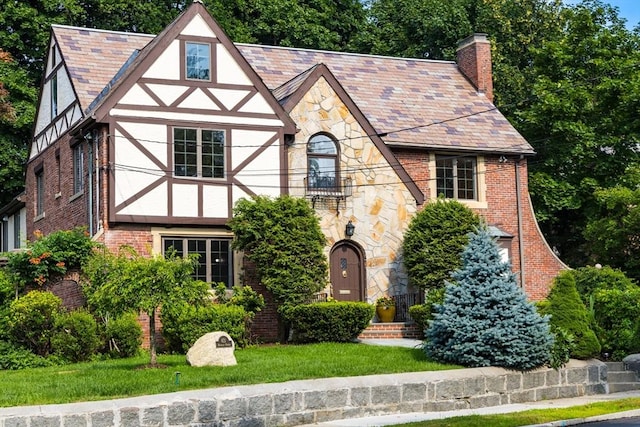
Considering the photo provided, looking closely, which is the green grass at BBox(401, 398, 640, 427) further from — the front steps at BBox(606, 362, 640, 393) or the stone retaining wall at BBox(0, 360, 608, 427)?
the front steps at BBox(606, 362, 640, 393)

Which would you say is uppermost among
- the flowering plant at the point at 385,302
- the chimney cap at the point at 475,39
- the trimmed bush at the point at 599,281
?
the chimney cap at the point at 475,39

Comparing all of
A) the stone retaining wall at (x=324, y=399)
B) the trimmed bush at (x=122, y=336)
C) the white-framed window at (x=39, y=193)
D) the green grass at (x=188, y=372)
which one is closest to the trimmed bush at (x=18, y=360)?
the green grass at (x=188, y=372)

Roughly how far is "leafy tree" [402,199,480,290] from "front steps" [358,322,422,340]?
1343 millimetres

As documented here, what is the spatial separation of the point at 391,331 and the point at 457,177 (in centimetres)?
690

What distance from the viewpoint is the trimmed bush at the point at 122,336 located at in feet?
69.3

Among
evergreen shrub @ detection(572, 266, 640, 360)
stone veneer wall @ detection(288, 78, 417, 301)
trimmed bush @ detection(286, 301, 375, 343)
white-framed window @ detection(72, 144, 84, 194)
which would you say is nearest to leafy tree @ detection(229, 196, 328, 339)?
trimmed bush @ detection(286, 301, 375, 343)

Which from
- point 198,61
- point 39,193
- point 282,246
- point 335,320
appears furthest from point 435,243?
point 39,193

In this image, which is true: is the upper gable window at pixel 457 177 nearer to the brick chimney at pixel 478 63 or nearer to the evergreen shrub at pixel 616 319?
the brick chimney at pixel 478 63

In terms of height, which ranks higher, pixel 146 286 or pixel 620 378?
pixel 146 286

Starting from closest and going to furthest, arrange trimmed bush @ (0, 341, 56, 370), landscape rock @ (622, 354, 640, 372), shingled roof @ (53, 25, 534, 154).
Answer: landscape rock @ (622, 354, 640, 372), trimmed bush @ (0, 341, 56, 370), shingled roof @ (53, 25, 534, 154)

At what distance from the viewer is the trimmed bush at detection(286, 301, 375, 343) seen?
21.9 metres

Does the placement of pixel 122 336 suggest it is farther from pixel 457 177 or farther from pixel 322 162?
pixel 457 177

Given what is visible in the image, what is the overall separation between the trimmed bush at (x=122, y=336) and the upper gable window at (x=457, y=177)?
11251mm

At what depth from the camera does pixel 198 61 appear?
24.6m
